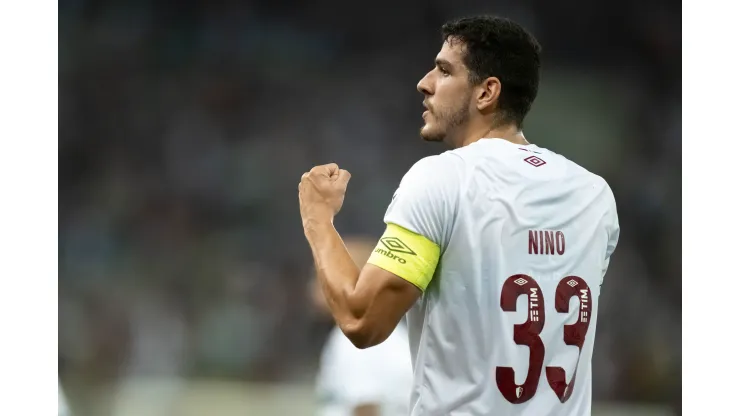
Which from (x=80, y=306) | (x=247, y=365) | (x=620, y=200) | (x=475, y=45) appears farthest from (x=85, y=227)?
(x=475, y=45)

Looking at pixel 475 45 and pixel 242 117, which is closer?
pixel 475 45

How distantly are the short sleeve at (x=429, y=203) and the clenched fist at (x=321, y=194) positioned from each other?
0.22m

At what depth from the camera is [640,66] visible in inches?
284

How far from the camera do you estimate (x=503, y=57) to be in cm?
228

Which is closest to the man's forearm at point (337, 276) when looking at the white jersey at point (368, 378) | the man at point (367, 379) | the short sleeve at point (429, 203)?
the short sleeve at point (429, 203)

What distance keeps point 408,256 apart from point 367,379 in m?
2.04

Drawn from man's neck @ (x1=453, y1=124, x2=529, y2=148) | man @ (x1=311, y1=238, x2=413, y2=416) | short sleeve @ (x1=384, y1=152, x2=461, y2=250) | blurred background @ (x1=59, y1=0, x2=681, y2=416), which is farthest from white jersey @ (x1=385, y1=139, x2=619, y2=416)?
blurred background @ (x1=59, y1=0, x2=681, y2=416)

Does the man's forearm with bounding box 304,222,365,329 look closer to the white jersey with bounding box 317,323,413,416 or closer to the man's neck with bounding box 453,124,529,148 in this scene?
the man's neck with bounding box 453,124,529,148

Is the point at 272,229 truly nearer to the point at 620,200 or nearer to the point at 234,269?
the point at 234,269

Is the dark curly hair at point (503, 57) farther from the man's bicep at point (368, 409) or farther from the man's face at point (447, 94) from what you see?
the man's bicep at point (368, 409)

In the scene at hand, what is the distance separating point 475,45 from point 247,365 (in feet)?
17.1

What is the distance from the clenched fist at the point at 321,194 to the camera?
7.17 feet

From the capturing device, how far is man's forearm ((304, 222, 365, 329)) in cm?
194

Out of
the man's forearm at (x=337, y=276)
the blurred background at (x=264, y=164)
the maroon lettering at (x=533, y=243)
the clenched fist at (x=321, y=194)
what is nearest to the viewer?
the man's forearm at (x=337, y=276)
